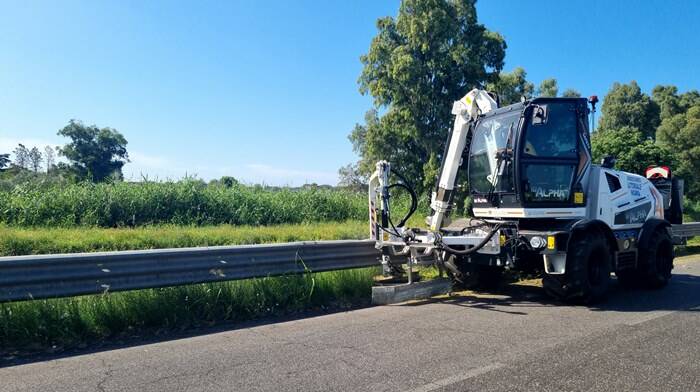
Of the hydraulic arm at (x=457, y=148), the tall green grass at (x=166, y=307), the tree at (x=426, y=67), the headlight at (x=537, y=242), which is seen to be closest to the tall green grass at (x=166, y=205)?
the tree at (x=426, y=67)

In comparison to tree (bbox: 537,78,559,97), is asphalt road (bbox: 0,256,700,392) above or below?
below

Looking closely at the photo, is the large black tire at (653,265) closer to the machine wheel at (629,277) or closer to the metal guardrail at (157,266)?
the machine wheel at (629,277)

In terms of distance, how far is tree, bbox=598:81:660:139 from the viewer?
153 ft

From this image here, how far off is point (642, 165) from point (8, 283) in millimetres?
27005

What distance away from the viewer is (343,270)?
309 inches

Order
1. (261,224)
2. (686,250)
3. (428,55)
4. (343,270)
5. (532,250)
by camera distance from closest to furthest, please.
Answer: (532,250)
(343,270)
(686,250)
(261,224)
(428,55)

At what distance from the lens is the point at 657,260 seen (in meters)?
8.93

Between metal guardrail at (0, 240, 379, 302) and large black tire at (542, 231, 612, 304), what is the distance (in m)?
3.09

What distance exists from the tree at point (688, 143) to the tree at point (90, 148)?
5797 centimetres

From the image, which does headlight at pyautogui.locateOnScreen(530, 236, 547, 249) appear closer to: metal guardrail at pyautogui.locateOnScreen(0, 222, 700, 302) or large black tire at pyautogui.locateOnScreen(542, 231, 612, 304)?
large black tire at pyautogui.locateOnScreen(542, 231, 612, 304)

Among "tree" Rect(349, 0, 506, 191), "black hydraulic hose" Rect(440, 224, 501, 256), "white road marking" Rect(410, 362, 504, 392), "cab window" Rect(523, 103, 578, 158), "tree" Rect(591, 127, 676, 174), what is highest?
"tree" Rect(349, 0, 506, 191)

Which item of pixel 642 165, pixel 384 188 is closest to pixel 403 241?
pixel 384 188

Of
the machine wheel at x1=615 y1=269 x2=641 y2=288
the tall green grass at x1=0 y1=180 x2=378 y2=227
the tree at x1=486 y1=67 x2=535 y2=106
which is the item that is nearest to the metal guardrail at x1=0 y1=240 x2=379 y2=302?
the machine wheel at x1=615 y1=269 x2=641 y2=288

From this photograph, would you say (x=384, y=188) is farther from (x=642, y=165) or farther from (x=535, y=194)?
(x=642, y=165)
